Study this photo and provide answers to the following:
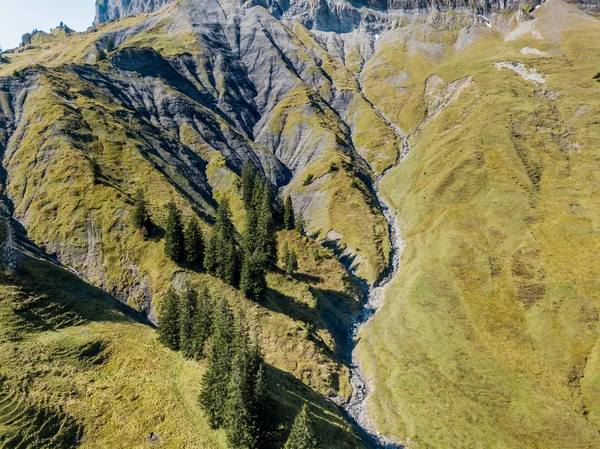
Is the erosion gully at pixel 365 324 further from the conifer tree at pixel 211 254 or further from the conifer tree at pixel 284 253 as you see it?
the conifer tree at pixel 211 254

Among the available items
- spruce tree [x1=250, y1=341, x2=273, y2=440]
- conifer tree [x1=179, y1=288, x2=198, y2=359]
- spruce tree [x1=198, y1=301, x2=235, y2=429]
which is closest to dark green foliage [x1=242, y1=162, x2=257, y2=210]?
conifer tree [x1=179, y1=288, x2=198, y2=359]

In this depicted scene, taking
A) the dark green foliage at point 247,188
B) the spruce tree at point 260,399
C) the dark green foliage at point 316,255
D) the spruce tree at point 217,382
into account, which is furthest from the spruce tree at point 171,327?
the dark green foliage at point 247,188

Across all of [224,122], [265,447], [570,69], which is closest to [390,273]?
[265,447]

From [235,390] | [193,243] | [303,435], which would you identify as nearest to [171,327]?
[235,390]

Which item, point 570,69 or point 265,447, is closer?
point 265,447

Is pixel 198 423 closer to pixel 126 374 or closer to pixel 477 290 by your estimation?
pixel 126 374

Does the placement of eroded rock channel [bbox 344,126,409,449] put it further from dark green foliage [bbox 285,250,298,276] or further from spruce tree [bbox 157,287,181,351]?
spruce tree [bbox 157,287,181,351]

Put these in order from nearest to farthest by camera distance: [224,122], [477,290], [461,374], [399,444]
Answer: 1. [399,444]
2. [461,374]
3. [477,290]
4. [224,122]

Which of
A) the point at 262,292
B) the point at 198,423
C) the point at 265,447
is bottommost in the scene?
the point at 262,292

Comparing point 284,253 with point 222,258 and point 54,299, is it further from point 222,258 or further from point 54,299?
point 54,299
